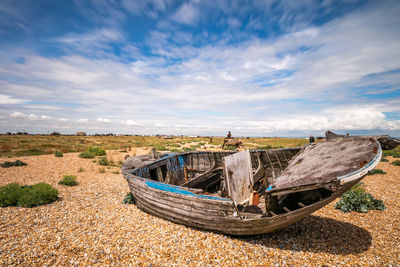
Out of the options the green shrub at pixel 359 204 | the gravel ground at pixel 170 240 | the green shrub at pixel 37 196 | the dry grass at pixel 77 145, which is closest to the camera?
the gravel ground at pixel 170 240

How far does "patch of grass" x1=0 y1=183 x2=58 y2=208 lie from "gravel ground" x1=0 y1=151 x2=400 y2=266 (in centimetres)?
48

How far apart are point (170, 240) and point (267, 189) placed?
4104 millimetres

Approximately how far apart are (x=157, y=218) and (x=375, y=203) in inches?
415

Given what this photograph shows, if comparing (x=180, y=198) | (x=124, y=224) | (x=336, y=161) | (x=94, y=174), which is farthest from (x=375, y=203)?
(x=94, y=174)

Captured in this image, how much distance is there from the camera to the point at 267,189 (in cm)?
513

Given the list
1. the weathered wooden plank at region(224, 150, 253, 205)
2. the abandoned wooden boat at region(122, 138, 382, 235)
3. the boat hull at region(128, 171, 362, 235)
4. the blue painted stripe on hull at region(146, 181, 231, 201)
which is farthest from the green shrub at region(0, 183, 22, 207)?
the weathered wooden plank at region(224, 150, 253, 205)

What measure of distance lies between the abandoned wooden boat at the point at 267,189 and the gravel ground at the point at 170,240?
1.99 feet

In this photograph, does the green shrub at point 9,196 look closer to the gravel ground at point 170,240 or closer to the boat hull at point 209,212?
the gravel ground at point 170,240

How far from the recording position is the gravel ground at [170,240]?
545 centimetres

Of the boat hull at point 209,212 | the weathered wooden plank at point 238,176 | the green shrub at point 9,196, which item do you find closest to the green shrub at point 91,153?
the green shrub at point 9,196

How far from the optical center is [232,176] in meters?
7.59

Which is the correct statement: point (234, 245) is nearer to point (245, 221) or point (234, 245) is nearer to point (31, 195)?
point (245, 221)

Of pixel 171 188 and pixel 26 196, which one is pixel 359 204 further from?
pixel 26 196

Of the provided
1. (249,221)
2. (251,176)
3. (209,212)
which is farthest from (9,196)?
(251,176)
